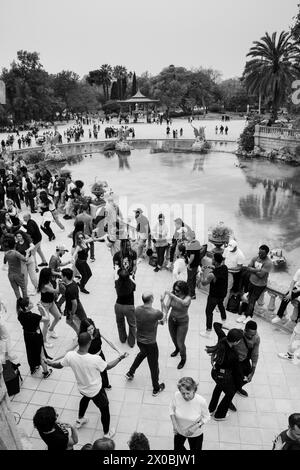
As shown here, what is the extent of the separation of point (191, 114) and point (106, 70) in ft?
122

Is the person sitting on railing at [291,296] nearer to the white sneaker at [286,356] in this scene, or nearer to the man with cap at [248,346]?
the white sneaker at [286,356]

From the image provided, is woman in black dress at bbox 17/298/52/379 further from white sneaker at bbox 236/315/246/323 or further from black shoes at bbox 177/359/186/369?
white sneaker at bbox 236/315/246/323

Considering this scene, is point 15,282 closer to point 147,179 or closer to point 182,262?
point 182,262

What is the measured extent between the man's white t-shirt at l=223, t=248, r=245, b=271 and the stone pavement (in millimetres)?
1127

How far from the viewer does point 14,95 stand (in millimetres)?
59750

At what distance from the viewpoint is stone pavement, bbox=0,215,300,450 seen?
17.5 feet

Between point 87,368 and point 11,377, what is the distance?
1.93 meters

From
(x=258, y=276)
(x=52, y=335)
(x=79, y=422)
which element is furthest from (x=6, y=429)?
(x=258, y=276)

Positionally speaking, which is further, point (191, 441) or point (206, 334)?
point (206, 334)

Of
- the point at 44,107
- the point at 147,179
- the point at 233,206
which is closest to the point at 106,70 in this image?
the point at 44,107

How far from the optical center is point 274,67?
120ft

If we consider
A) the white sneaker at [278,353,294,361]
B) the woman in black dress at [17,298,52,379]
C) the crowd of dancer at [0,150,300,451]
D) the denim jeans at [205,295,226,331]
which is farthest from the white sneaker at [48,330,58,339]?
the white sneaker at [278,353,294,361]

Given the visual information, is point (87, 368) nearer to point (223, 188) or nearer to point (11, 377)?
point (11, 377)

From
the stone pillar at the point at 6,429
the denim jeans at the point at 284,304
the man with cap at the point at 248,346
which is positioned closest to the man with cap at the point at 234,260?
the denim jeans at the point at 284,304
